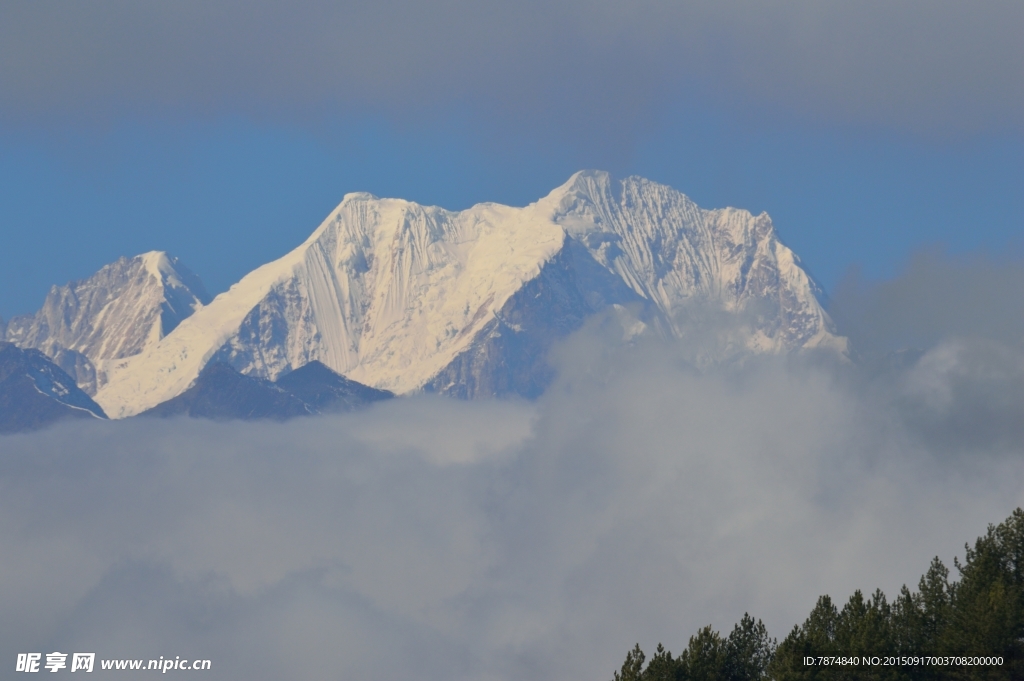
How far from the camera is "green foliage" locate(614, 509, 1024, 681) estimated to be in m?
128

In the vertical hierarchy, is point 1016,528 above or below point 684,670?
above

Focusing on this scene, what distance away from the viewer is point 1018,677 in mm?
125438

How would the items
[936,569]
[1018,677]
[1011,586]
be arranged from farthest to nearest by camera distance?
[936,569]
[1011,586]
[1018,677]

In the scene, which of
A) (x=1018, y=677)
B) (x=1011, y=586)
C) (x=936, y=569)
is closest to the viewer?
(x=1018, y=677)

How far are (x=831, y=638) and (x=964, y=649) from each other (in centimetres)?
1715

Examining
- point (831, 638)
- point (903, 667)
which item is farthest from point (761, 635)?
point (903, 667)

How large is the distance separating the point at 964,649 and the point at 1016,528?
58.1ft

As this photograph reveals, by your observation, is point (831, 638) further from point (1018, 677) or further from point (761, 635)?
point (1018, 677)

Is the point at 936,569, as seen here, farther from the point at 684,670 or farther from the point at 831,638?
the point at 684,670

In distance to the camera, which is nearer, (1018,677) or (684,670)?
(1018,677)

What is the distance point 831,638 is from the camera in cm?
14450

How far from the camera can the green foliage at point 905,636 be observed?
12825cm

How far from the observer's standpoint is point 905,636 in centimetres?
13900

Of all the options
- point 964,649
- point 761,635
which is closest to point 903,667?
point 964,649
